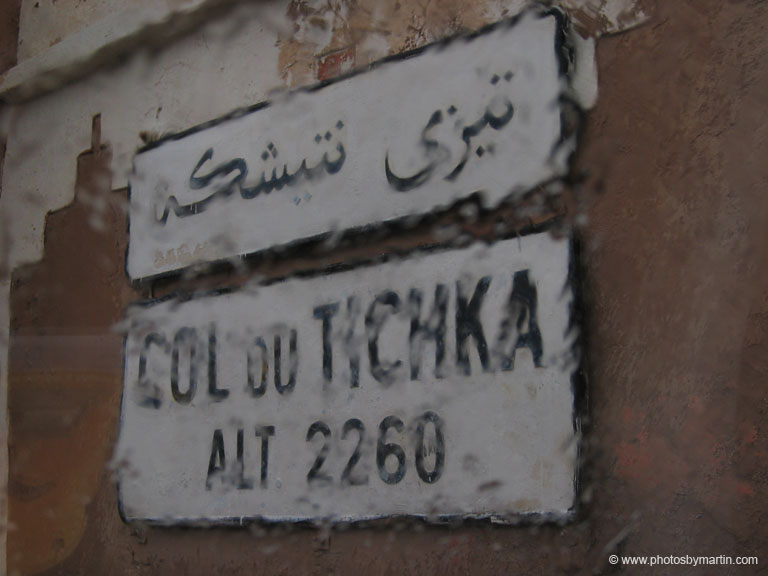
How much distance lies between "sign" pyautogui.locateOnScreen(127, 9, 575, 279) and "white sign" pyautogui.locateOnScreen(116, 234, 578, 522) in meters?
0.11

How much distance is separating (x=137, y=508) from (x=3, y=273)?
850mm

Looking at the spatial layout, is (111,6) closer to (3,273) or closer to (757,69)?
(3,273)

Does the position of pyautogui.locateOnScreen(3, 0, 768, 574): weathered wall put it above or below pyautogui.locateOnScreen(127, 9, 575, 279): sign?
Result: below

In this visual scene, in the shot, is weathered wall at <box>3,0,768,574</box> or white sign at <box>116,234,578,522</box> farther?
white sign at <box>116,234,578,522</box>

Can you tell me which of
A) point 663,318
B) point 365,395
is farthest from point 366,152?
point 663,318

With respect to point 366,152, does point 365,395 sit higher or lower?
lower

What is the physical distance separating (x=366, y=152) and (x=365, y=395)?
→ 43 centimetres

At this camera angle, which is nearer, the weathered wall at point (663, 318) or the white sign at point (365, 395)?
the weathered wall at point (663, 318)

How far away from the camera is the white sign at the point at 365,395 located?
129cm

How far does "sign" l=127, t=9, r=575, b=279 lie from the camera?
137 centimetres

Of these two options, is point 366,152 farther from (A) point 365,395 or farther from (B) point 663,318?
(B) point 663,318

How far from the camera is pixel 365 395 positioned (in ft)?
4.83

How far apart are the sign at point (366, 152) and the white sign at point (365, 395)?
0.11 meters

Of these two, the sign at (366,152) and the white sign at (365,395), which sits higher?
the sign at (366,152)
